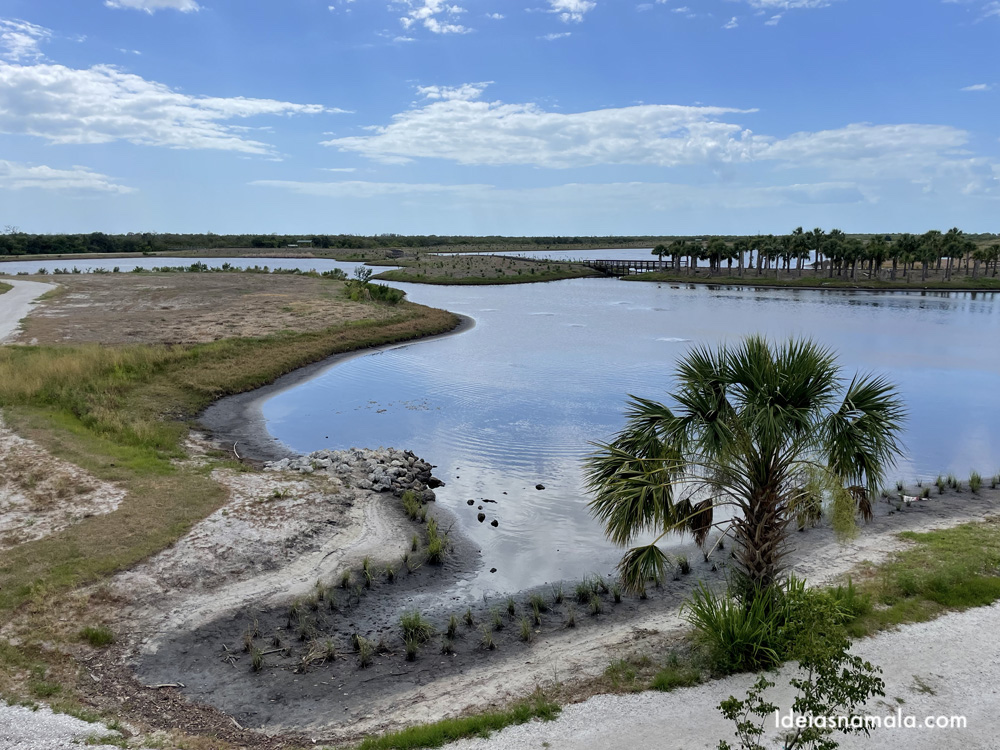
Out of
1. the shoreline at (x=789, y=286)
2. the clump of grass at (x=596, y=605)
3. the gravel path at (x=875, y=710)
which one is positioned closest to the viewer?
the gravel path at (x=875, y=710)

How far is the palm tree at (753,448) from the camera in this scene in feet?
32.1

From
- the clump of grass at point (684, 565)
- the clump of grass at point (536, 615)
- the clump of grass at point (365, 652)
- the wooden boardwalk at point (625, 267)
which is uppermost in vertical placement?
the wooden boardwalk at point (625, 267)

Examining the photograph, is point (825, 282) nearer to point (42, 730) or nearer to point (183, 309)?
point (183, 309)

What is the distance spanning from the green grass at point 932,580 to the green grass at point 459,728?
5.12 m

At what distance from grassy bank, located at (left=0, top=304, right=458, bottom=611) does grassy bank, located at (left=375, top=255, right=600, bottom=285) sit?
197 feet

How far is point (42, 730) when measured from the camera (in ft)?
26.7

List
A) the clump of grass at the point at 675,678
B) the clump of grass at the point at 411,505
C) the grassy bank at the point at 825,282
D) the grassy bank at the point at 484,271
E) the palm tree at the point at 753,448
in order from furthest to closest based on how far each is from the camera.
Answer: the grassy bank at the point at 484,271
the grassy bank at the point at 825,282
the clump of grass at the point at 411,505
the palm tree at the point at 753,448
the clump of grass at the point at 675,678

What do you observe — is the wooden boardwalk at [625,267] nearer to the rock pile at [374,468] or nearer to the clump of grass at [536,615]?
the rock pile at [374,468]

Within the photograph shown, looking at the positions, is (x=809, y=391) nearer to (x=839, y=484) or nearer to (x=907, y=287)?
(x=839, y=484)

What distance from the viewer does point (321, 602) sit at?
12.7m

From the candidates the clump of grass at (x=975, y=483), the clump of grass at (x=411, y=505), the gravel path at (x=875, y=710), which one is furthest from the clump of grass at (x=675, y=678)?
the clump of grass at (x=975, y=483)

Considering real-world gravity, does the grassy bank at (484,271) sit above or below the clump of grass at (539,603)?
above

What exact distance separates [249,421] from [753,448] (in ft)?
69.0

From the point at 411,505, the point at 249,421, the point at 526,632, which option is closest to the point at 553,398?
the point at 249,421
